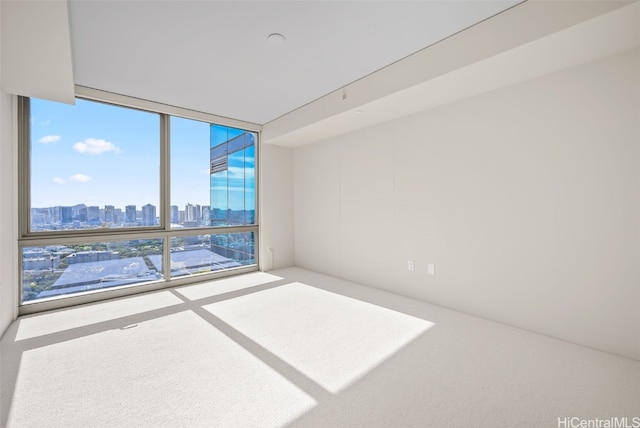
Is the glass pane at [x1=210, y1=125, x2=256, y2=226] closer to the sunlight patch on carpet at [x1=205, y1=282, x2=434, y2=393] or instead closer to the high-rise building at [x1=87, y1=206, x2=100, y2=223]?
the high-rise building at [x1=87, y1=206, x2=100, y2=223]

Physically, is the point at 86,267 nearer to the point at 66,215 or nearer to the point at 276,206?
the point at 66,215

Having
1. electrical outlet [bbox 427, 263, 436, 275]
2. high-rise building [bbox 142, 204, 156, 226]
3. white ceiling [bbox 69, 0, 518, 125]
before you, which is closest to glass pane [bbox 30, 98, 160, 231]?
high-rise building [bbox 142, 204, 156, 226]

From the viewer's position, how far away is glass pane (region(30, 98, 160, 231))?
3154 millimetres

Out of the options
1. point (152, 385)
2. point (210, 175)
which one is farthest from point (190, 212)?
point (152, 385)

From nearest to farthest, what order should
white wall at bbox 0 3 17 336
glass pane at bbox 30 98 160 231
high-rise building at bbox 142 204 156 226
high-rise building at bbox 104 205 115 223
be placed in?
white wall at bbox 0 3 17 336 < glass pane at bbox 30 98 160 231 < high-rise building at bbox 104 205 115 223 < high-rise building at bbox 142 204 156 226

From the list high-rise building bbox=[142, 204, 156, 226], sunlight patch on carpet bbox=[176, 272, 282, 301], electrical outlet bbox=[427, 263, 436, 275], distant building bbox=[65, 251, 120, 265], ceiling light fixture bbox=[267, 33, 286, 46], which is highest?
ceiling light fixture bbox=[267, 33, 286, 46]

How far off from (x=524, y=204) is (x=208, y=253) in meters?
4.13

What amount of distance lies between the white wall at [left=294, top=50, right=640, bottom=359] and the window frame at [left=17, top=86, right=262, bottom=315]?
7.89ft

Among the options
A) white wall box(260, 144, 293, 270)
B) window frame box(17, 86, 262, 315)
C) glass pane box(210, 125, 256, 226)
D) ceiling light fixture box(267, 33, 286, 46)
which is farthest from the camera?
white wall box(260, 144, 293, 270)

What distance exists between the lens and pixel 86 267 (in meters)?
3.44

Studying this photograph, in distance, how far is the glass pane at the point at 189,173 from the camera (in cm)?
409

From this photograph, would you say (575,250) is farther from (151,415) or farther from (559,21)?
(151,415)

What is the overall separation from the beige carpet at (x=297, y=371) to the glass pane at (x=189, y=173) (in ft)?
5.10

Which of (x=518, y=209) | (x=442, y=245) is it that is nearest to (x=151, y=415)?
(x=442, y=245)
